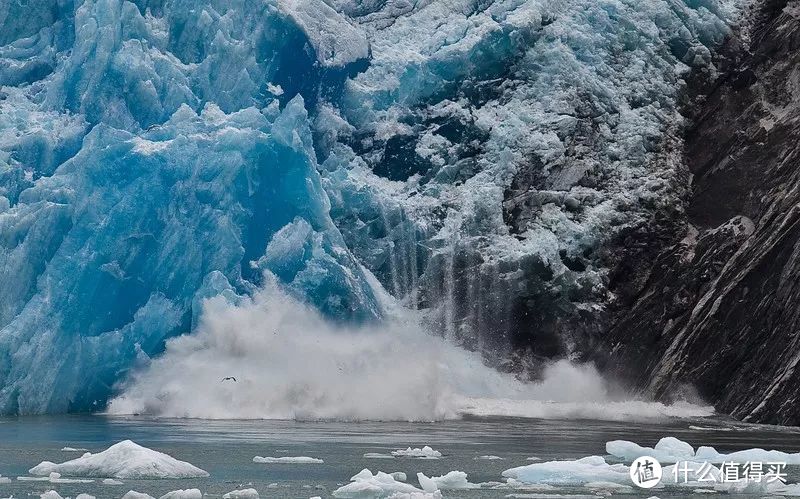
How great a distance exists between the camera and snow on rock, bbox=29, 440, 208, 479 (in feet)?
77.0

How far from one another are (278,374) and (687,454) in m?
18.1

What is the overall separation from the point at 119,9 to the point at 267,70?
6787mm

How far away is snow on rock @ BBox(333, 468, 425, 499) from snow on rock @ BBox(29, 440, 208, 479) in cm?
324

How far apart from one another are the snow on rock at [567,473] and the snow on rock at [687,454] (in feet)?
9.72

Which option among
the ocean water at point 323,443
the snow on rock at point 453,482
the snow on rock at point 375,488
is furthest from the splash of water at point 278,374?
the snow on rock at point 375,488

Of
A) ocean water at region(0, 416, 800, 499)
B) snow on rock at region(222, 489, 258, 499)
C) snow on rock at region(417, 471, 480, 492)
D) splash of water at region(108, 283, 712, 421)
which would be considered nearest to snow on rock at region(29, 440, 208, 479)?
ocean water at region(0, 416, 800, 499)

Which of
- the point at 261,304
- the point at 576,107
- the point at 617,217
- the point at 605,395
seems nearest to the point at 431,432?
the point at 261,304

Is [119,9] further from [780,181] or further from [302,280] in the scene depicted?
[780,181]

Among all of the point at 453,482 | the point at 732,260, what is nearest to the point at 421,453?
the point at 453,482

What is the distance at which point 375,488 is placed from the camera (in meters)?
21.6

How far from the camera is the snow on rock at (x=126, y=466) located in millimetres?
23469

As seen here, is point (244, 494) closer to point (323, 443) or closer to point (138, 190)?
point (323, 443)

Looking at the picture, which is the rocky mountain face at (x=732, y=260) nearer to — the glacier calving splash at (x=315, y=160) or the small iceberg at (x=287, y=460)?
the glacier calving splash at (x=315, y=160)

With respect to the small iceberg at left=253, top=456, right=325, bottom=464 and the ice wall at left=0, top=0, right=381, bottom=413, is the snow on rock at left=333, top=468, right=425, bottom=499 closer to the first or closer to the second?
the small iceberg at left=253, top=456, right=325, bottom=464
